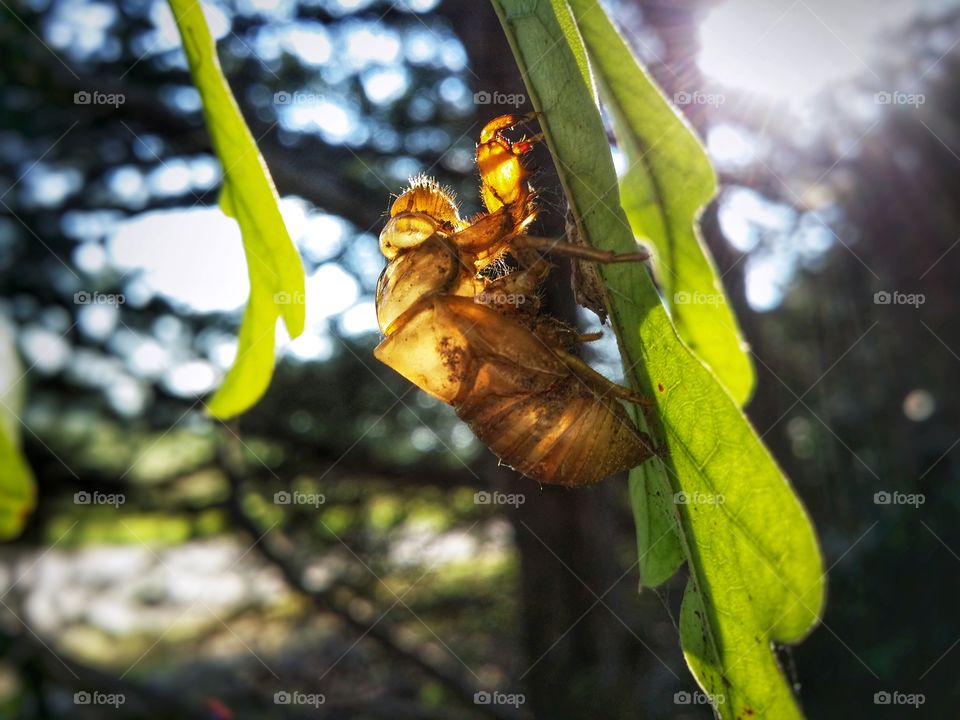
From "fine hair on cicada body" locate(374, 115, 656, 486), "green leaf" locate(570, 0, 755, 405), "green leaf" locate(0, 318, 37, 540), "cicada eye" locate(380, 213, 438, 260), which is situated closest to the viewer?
"green leaf" locate(0, 318, 37, 540)

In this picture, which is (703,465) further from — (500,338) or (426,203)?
(426,203)

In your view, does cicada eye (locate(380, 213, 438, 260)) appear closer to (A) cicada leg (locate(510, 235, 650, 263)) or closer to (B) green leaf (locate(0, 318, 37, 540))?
(A) cicada leg (locate(510, 235, 650, 263))

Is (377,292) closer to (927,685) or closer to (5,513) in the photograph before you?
(5,513)

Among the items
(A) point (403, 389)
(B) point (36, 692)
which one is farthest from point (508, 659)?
(B) point (36, 692)

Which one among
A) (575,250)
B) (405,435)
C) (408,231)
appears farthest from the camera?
(405,435)

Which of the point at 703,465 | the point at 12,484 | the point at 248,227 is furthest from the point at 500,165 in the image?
the point at 12,484

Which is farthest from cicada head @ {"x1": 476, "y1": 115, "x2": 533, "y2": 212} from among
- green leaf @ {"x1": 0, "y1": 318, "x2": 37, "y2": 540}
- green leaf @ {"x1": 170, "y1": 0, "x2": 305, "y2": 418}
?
green leaf @ {"x1": 0, "y1": 318, "x2": 37, "y2": 540}

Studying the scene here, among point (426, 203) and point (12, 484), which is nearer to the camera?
point (12, 484)
